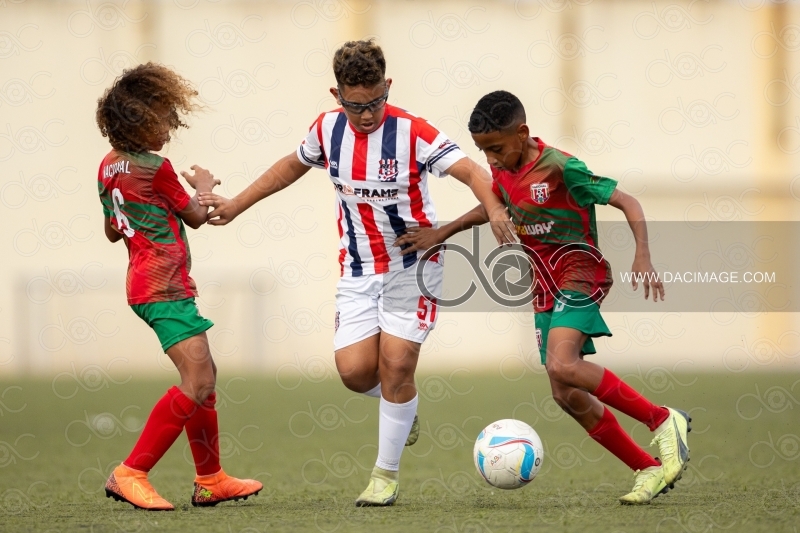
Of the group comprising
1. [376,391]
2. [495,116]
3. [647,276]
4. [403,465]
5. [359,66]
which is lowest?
[403,465]

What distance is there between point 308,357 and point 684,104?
6044 mm

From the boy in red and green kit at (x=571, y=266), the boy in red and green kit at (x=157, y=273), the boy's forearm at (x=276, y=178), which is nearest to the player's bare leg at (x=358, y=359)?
the boy in red and green kit at (x=571, y=266)

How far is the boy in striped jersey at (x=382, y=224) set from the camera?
3.84m

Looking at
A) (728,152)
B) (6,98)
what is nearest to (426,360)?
(728,152)

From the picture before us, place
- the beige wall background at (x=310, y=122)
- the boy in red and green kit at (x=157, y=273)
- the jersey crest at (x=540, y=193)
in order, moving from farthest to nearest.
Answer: the beige wall background at (x=310, y=122), the jersey crest at (x=540, y=193), the boy in red and green kit at (x=157, y=273)

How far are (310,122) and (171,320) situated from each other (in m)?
9.36

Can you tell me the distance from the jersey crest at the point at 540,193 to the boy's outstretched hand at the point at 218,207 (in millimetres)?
1222

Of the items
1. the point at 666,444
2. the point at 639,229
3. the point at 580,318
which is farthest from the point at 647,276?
the point at 666,444

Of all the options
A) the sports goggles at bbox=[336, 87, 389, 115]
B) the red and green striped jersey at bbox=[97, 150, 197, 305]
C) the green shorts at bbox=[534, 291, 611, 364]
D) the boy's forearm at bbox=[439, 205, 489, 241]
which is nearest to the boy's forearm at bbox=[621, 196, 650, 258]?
the green shorts at bbox=[534, 291, 611, 364]

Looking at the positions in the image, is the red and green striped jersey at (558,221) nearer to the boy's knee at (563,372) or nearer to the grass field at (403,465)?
the boy's knee at (563,372)

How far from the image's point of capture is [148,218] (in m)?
3.72

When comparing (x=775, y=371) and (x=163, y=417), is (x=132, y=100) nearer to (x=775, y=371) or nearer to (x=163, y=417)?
(x=163, y=417)

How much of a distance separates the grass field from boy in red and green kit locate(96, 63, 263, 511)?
0.43 feet

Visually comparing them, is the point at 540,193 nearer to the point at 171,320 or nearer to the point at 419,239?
the point at 419,239
